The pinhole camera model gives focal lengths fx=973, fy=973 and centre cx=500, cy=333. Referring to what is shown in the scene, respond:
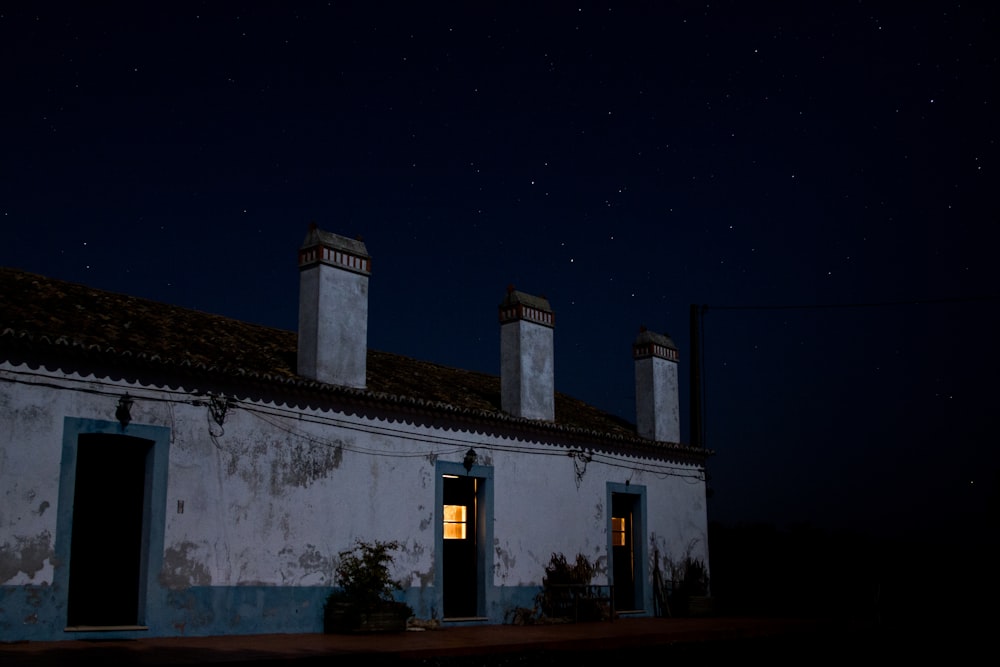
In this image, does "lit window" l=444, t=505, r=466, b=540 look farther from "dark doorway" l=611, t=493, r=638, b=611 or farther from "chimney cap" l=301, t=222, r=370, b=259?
"chimney cap" l=301, t=222, r=370, b=259

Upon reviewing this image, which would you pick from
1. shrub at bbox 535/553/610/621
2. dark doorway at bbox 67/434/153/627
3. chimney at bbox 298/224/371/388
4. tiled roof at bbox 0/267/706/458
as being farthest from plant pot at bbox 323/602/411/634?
shrub at bbox 535/553/610/621

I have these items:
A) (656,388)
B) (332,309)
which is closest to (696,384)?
(656,388)

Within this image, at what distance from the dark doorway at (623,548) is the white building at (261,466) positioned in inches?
4.9

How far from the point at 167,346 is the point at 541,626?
7.02m

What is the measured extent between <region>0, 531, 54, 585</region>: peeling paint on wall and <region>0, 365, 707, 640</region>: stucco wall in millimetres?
13

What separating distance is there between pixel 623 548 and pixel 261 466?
8379 mm

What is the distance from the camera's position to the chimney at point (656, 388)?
783 inches

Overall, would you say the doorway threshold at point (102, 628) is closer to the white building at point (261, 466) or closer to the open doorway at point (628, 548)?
the white building at point (261, 466)

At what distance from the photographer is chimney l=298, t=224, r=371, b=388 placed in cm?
1376

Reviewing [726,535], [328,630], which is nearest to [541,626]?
[328,630]

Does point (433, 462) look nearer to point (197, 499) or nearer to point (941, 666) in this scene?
point (197, 499)

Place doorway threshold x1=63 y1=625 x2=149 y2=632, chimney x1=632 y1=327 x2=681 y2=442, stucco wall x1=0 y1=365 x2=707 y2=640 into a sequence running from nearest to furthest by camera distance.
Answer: stucco wall x1=0 y1=365 x2=707 y2=640 → doorway threshold x1=63 y1=625 x2=149 y2=632 → chimney x1=632 y1=327 x2=681 y2=442

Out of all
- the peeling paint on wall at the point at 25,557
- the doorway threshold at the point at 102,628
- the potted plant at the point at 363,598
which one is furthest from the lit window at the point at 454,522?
the peeling paint on wall at the point at 25,557

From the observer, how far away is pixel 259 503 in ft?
40.0
